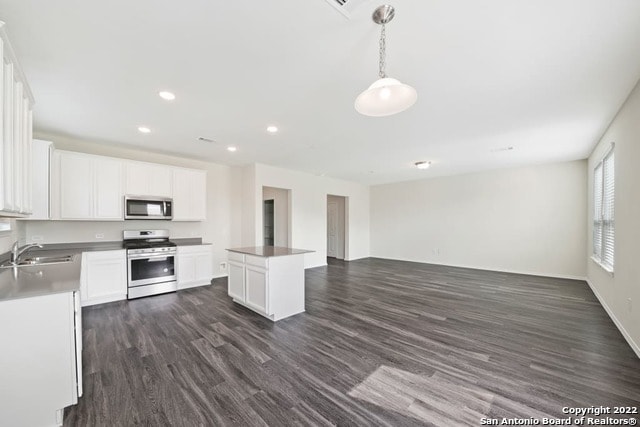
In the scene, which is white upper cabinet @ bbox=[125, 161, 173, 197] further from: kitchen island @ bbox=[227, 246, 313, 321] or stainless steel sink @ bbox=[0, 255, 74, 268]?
kitchen island @ bbox=[227, 246, 313, 321]

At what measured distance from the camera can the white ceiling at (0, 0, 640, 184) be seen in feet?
5.32

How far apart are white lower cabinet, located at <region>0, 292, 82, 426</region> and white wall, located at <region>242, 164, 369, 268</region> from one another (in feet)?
13.0

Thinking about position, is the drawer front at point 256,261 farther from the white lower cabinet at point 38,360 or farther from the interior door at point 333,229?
the interior door at point 333,229

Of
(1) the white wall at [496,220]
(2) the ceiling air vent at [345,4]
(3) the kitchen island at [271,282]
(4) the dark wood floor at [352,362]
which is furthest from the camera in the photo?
(1) the white wall at [496,220]

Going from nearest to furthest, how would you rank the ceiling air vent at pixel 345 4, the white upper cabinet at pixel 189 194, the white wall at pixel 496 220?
the ceiling air vent at pixel 345 4 → the white upper cabinet at pixel 189 194 → the white wall at pixel 496 220

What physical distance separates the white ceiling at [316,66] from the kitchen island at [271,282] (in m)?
1.86

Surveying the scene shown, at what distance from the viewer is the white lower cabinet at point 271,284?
3367mm

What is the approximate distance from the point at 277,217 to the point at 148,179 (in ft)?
10.9

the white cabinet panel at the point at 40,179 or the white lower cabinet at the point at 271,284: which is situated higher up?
the white cabinet panel at the point at 40,179

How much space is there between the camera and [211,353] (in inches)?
100

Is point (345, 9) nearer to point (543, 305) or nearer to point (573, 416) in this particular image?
point (573, 416)

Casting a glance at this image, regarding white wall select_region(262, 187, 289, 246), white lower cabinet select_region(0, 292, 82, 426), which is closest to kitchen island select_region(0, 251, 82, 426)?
white lower cabinet select_region(0, 292, 82, 426)

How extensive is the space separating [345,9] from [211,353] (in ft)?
10.2

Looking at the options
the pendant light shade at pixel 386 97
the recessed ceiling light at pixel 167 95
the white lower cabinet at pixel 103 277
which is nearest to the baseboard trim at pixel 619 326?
the pendant light shade at pixel 386 97
